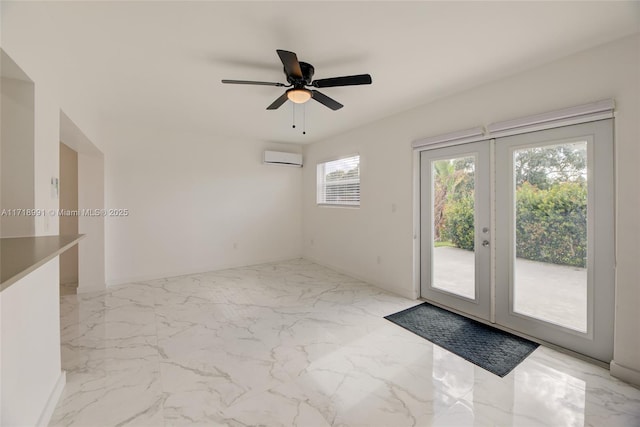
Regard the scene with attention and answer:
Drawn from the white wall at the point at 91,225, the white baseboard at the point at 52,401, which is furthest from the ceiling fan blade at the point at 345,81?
the white wall at the point at 91,225

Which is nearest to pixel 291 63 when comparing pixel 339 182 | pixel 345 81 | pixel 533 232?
pixel 345 81

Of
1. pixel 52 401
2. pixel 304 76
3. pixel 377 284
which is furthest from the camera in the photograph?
pixel 377 284

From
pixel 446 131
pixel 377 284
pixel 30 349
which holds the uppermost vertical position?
pixel 446 131

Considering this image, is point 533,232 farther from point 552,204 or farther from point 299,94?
point 299,94

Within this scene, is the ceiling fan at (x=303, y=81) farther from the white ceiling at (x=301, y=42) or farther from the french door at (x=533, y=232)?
the french door at (x=533, y=232)

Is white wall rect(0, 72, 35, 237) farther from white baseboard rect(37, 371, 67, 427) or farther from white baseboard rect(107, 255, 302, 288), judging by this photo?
white baseboard rect(107, 255, 302, 288)

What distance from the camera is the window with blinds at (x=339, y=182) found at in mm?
4695

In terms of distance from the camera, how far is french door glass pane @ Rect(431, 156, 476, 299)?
3.05m

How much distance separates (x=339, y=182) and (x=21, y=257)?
439cm

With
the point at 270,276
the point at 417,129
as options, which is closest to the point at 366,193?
the point at 417,129

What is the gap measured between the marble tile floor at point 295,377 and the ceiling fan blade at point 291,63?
7.54 ft

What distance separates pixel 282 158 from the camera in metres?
5.51

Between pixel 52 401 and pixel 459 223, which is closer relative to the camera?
pixel 52 401

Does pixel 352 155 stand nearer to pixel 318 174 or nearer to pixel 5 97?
pixel 318 174
